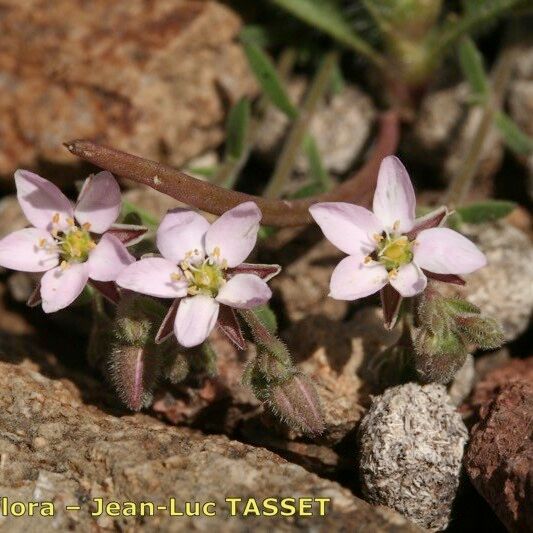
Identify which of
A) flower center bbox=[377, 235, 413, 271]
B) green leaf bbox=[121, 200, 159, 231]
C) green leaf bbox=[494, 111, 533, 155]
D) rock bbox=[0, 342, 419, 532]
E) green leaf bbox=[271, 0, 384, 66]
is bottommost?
rock bbox=[0, 342, 419, 532]

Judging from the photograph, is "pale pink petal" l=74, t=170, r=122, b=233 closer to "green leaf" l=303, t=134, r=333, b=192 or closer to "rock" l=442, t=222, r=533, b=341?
"green leaf" l=303, t=134, r=333, b=192

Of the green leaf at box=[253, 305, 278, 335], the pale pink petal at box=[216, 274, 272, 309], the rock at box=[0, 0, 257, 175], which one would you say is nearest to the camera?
the pale pink petal at box=[216, 274, 272, 309]

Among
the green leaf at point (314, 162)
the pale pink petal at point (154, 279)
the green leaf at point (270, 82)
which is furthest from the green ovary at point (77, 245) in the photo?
the green leaf at point (270, 82)

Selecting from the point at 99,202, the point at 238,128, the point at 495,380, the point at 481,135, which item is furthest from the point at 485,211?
the point at 99,202

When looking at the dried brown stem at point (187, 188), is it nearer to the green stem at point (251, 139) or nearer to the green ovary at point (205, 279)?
the green ovary at point (205, 279)

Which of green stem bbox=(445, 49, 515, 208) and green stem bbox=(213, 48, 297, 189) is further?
green stem bbox=(213, 48, 297, 189)

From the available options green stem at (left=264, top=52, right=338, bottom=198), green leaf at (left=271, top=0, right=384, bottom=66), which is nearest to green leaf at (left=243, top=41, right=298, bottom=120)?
green stem at (left=264, top=52, right=338, bottom=198)
